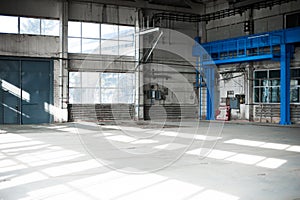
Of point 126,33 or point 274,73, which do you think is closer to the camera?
point 274,73

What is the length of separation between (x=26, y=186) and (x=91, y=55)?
59.4 feet

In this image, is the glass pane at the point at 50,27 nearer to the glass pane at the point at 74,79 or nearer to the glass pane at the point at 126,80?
the glass pane at the point at 74,79

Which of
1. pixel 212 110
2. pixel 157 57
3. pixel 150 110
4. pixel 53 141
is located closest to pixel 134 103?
pixel 150 110

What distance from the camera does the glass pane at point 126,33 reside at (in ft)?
79.8

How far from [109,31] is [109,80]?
3.28 metres

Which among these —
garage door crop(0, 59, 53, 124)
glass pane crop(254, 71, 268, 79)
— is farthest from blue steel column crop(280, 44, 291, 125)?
garage door crop(0, 59, 53, 124)

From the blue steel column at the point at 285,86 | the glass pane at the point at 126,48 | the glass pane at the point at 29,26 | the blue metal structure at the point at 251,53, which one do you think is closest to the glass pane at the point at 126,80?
the glass pane at the point at 126,48

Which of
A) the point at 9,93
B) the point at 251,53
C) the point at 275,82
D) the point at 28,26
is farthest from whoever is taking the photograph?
the point at 251,53

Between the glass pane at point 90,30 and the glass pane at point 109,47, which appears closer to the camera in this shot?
the glass pane at point 90,30

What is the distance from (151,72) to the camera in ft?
82.7

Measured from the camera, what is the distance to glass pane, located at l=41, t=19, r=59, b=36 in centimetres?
2202

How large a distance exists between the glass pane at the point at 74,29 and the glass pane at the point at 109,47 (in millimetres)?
1719

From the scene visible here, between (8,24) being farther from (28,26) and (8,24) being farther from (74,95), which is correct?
(74,95)

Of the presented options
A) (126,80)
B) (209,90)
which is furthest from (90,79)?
(209,90)
